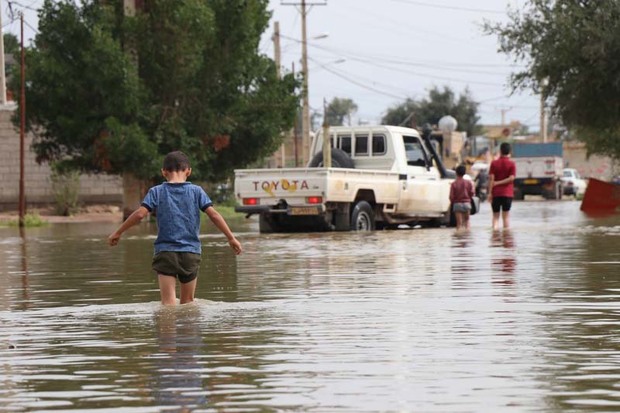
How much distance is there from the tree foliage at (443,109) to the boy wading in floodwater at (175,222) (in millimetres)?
119765

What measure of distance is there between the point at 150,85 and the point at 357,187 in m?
16.2

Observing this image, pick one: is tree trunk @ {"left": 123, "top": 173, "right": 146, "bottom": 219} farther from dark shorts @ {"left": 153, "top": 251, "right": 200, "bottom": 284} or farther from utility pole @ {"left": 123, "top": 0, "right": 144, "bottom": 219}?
dark shorts @ {"left": 153, "top": 251, "right": 200, "bottom": 284}

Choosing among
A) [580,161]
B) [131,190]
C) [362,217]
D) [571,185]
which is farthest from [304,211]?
[580,161]

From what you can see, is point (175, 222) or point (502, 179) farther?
point (502, 179)

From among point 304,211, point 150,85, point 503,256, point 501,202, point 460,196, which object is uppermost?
point 150,85

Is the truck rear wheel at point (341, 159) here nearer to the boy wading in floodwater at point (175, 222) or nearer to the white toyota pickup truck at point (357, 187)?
the white toyota pickup truck at point (357, 187)

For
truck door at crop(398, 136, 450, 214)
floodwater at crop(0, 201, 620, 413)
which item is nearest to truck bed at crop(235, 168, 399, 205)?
truck door at crop(398, 136, 450, 214)

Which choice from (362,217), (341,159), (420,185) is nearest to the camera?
(362,217)

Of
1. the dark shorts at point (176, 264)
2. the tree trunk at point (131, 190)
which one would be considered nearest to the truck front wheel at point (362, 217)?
the tree trunk at point (131, 190)

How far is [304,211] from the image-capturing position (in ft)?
99.9

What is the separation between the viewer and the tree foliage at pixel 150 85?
43156mm

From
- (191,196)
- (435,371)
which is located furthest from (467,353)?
(191,196)

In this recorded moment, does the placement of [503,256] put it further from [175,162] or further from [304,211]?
[304,211]

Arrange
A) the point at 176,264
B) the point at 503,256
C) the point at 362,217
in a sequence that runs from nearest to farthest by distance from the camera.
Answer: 1. the point at 176,264
2. the point at 503,256
3. the point at 362,217
